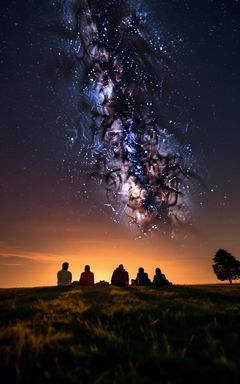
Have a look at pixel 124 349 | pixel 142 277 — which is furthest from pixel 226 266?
pixel 124 349

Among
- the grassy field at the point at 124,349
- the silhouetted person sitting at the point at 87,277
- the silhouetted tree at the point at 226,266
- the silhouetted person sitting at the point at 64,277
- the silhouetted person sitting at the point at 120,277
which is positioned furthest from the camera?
the silhouetted tree at the point at 226,266

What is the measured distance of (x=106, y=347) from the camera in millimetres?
5645

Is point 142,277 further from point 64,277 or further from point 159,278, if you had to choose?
point 64,277

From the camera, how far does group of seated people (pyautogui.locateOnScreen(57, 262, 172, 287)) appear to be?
1948cm

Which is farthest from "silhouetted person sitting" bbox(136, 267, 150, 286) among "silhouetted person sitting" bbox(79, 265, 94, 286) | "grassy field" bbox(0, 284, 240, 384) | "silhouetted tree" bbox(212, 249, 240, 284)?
"silhouetted tree" bbox(212, 249, 240, 284)

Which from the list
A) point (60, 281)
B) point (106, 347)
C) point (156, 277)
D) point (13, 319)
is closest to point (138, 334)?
point (106, 347)

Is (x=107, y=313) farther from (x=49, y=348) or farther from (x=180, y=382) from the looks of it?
(x=180, y=382)

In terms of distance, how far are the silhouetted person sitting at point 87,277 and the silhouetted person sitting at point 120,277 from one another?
5.15ft

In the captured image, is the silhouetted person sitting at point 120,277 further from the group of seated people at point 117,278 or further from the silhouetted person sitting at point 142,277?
the silhouetted person sitting at point 142,277

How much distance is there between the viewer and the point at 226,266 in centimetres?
6538

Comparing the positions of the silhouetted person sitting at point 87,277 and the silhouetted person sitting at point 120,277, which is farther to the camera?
the silhouetted person sitting at point 87,277

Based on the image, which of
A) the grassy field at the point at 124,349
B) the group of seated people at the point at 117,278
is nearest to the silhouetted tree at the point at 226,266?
the group of seated people at the point at 117,278

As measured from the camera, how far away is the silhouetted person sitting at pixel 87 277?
21.0 m

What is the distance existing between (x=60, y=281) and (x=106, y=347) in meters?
14.4
